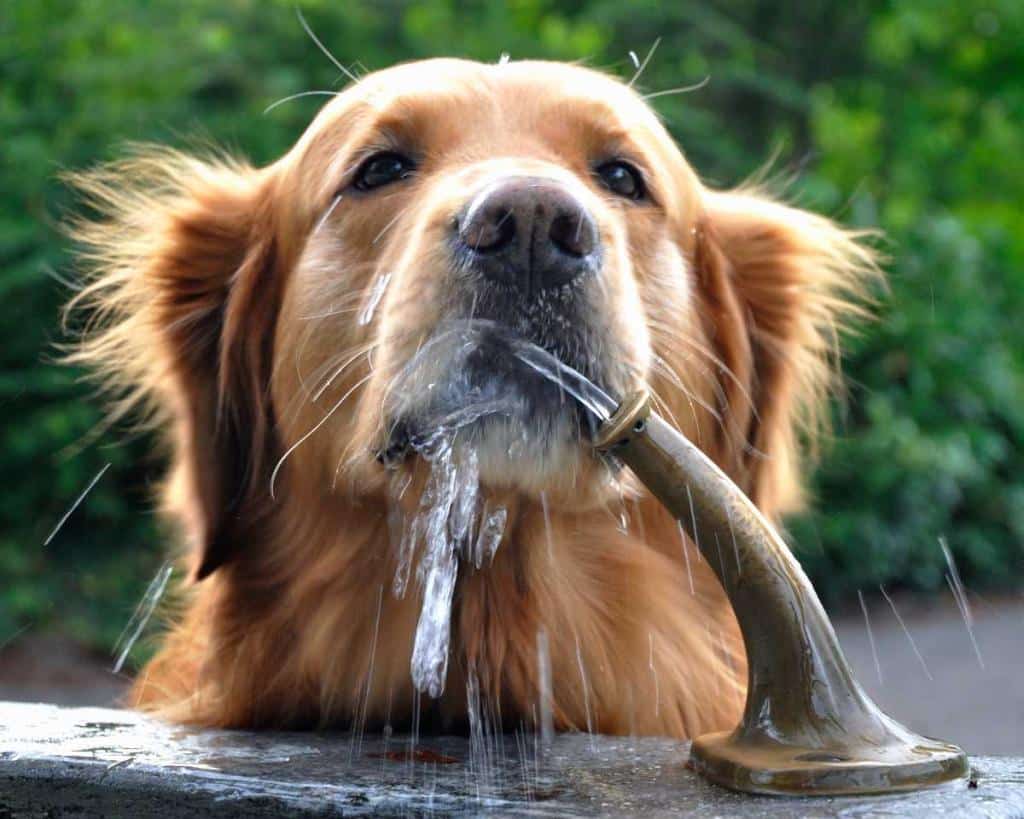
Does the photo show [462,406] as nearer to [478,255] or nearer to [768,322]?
[478,255]

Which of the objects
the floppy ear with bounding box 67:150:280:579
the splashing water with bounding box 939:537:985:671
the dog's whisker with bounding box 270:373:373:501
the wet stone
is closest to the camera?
the wet stone

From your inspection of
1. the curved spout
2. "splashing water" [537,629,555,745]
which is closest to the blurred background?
"splashing water" [537,629,555,745]

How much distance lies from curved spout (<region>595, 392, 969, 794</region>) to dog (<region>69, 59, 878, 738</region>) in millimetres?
349

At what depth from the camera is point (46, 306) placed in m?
8.11

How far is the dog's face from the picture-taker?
268cm

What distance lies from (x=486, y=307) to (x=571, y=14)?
445 inches

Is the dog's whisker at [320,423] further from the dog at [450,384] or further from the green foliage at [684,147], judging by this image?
the green foliage at [684,147]

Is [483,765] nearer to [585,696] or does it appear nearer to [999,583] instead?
[585,696]

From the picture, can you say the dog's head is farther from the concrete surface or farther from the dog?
the concrete surface

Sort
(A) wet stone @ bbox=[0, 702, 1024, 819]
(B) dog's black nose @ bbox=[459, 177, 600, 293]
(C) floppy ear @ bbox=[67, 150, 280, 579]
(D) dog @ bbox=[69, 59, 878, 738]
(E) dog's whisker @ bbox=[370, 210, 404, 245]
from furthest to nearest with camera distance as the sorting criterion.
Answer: (C) floppy ear @ bbox=[67, 150, 280, 579], (E) dog's whisker @ bbox=[370, 210, 404, 245], (D) dog @ bbox=[69, 59, 878, 738], (B) dog's black nose @ bbox=[459, 177, 600, 293], (A) wet stone @ bbox=[0, 702, 1024, 819]

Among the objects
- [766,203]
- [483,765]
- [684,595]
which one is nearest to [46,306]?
[766,203]

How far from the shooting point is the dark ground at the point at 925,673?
7859mm

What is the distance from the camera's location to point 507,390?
106 inches

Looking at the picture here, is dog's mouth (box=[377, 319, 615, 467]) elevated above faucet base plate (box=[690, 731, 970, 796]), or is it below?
above
